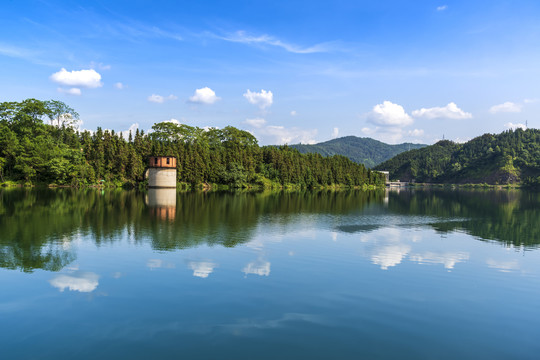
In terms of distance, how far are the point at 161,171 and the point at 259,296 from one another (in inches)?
3394

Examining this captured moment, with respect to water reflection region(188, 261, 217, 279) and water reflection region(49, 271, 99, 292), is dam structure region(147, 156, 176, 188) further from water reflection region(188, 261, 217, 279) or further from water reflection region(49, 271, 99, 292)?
water reflection region(49, 271, 99, 292)

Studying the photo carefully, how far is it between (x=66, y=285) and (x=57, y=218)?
69.5 ft

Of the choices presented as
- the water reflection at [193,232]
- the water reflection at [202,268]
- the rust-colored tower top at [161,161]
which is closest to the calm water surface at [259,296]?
the water reflection at [202,268]

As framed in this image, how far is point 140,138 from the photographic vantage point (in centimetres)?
11188

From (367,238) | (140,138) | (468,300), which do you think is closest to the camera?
(468,300)

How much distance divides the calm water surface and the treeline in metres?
74.4

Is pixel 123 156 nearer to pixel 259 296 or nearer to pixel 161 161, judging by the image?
pixel 161 161

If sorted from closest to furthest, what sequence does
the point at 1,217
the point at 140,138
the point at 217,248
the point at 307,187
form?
1. the point at 217,248
2. the point at 1,217
3. the point at 140,138
4. the point at 307,187

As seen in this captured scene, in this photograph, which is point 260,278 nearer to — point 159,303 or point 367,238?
point 159,303

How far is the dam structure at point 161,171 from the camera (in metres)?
94.6

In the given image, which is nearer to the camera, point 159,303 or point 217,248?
point 159,303

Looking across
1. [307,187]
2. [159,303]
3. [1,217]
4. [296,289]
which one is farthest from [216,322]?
[307,187]

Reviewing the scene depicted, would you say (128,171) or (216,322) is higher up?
(128,171)

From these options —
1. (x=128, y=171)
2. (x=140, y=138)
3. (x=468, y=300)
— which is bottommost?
(x=468, y=300)
